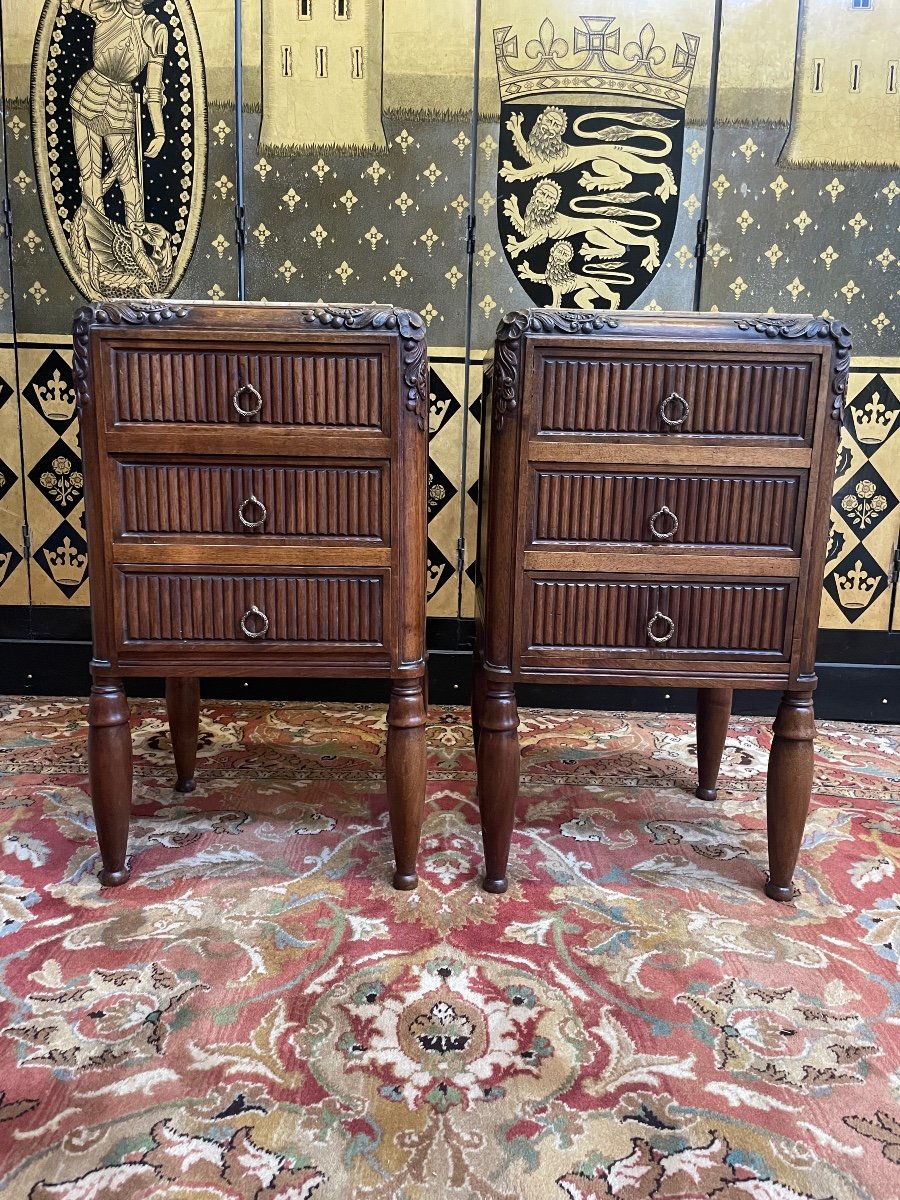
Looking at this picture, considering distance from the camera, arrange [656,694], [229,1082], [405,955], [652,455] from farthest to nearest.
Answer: [656,694]
[652,455]
[405,955]
[229,1082]

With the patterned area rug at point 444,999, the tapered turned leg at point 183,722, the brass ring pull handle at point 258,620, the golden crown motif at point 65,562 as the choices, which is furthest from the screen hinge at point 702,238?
the golden crown motif at point 65,562

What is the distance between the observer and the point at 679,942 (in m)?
1.41

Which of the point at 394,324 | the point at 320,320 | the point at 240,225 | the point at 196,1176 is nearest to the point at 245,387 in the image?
the point at 320,320

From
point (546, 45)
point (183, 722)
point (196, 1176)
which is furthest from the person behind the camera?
point (546, 45)

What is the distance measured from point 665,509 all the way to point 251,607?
0.78 metres

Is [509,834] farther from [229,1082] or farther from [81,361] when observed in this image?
[81,361]

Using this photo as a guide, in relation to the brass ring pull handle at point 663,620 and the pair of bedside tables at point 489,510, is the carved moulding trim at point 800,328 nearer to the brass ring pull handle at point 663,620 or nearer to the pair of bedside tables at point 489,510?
the pair of bedside tables at point 489,510

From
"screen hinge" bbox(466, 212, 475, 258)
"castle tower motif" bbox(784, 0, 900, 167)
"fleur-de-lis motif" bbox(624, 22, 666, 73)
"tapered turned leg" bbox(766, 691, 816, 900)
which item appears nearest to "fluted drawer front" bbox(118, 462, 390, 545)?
"tapered turned leg" bbox(766, 691, 816, 900)

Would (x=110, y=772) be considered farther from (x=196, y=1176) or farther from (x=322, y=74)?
(x=322, y=74)

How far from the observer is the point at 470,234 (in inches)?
95.7

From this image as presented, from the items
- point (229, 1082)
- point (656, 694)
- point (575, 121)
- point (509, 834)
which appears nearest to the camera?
point (229, 1082)

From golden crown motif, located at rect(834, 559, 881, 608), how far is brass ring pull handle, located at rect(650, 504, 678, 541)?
1381 millimetres

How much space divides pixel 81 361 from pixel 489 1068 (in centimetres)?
129

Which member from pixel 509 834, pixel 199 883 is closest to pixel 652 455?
pixel 509 834
